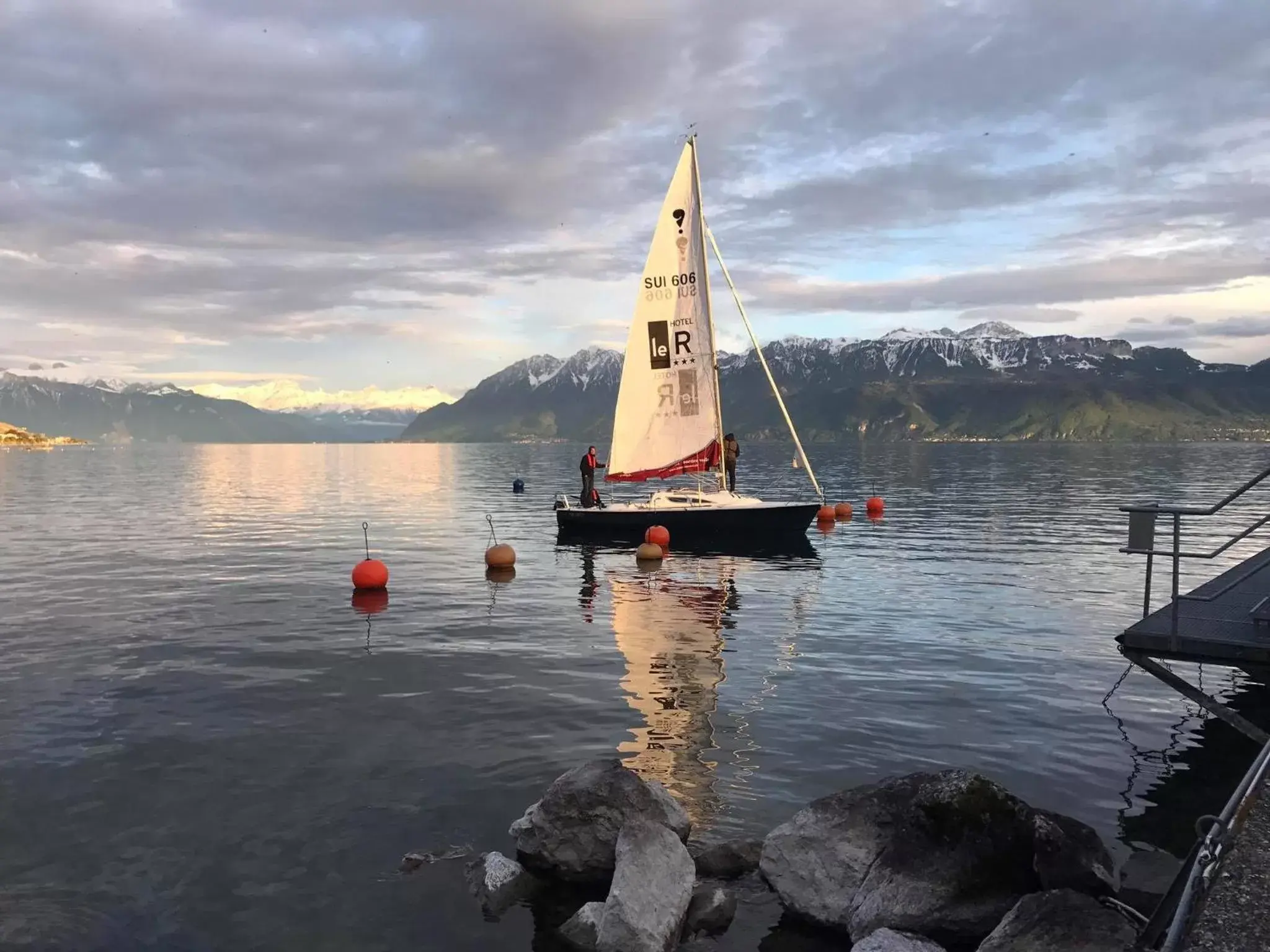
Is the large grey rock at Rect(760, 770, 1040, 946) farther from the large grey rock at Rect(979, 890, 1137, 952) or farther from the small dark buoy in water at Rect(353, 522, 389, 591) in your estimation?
the small dark buoy in water at Rect(353, 522, 389, 591)

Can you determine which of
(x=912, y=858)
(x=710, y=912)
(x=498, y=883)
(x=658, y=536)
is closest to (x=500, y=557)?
(x=658, y=536)

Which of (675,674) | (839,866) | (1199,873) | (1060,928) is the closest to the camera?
(1199,873)

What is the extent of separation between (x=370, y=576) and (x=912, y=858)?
23709 mm

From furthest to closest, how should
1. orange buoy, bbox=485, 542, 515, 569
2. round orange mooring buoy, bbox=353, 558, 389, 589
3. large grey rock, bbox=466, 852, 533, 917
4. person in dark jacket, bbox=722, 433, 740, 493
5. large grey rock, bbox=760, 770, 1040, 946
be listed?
1. person in dark jacket, bbox=722, 433, 740, 493
2. orange buoy, bbox=485, 542, 515, 569
3. round orange mooring buoy, bbox=353, 558, 389, 589
4. large grey rock, bbox=466, 852, 533, 917
5. large grey rock, bbox=760, 770, 1040, 946

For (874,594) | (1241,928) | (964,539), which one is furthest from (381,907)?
(964,539)

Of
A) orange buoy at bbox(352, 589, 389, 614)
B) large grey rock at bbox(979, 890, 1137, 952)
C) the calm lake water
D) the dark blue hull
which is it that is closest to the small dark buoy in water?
orange buoy at bbox(352, 589, 389, 614)

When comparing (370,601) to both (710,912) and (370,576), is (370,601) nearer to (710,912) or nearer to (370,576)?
(370,576)

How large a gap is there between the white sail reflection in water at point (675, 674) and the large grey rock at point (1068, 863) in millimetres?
4473

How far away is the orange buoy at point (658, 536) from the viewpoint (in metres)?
40.7

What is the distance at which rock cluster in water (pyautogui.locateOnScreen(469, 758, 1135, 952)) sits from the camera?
9703mm

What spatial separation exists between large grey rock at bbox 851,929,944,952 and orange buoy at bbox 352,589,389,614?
21119 millimetres

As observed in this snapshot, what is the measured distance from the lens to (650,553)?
37656 millimetres

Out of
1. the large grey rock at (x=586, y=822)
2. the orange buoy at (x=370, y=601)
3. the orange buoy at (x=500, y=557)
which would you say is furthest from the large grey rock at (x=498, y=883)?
the orange buoy at (x=500, y=557)

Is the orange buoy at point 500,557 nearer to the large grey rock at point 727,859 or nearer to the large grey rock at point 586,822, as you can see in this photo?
the large grey rock at point 586,822
